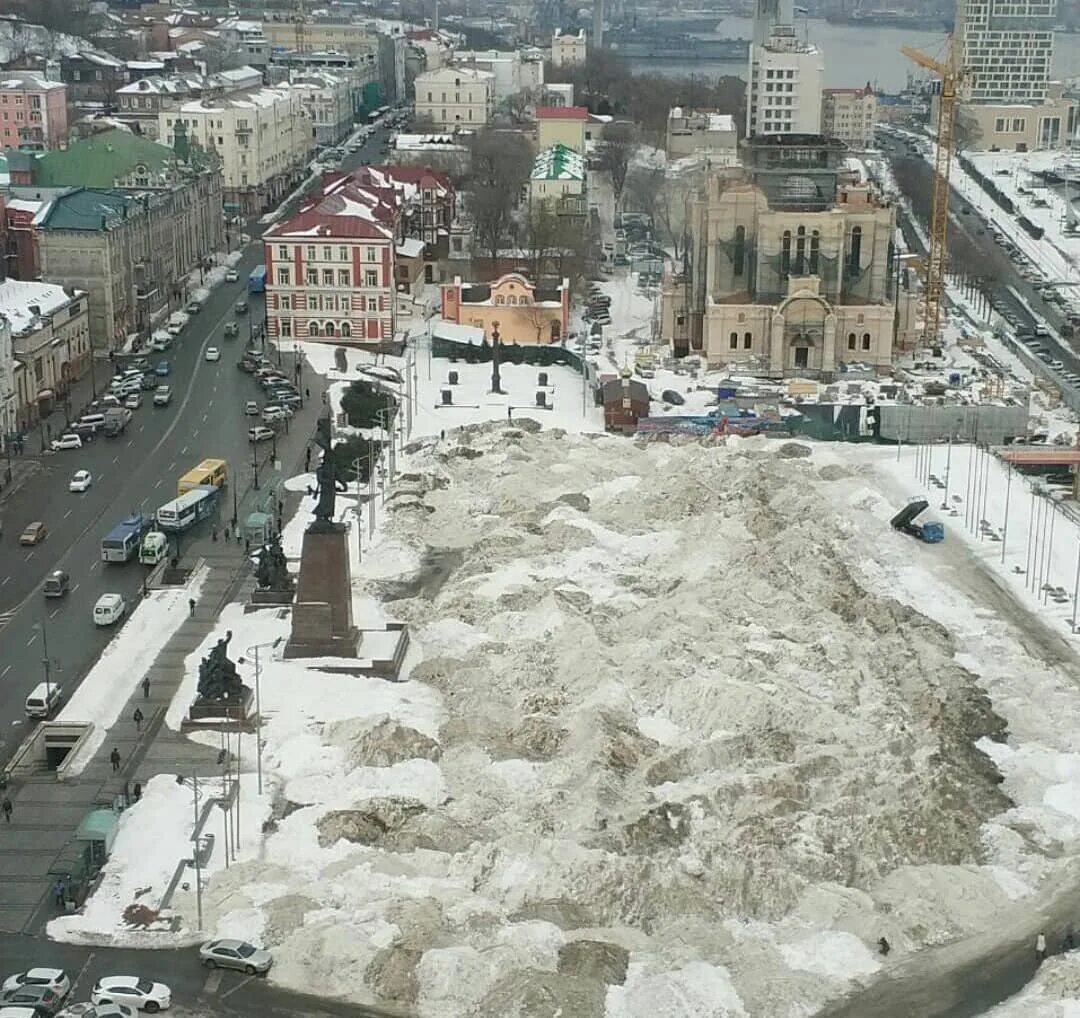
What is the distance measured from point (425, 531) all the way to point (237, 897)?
60.3 ft

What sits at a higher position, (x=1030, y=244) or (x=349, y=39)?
(x=349, y=39)

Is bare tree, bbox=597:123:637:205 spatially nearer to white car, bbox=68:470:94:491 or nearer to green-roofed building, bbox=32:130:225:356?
green-roofed building, bbox=32:130:225:356

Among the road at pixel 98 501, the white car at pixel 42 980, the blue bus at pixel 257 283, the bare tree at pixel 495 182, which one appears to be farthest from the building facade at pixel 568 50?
the white car at pixel 42 980

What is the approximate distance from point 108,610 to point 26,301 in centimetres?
2281

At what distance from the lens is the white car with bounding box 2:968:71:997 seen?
22.5 metres

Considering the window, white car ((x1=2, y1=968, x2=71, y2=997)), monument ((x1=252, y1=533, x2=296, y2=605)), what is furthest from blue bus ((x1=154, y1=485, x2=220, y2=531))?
the window

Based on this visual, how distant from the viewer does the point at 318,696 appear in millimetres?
32125

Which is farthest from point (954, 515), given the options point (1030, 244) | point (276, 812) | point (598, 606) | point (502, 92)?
point (502, 92)

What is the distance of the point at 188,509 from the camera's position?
4247cm

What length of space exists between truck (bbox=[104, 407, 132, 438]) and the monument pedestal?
64.7 ft

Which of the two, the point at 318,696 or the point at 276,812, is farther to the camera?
the point at 318,696

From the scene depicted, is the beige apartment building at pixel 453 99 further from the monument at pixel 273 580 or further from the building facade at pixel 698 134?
the monument at pixel 273 580

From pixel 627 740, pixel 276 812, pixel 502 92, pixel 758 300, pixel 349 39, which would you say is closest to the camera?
pixel 276 812

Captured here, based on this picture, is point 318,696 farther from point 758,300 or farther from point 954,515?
point 758,300
